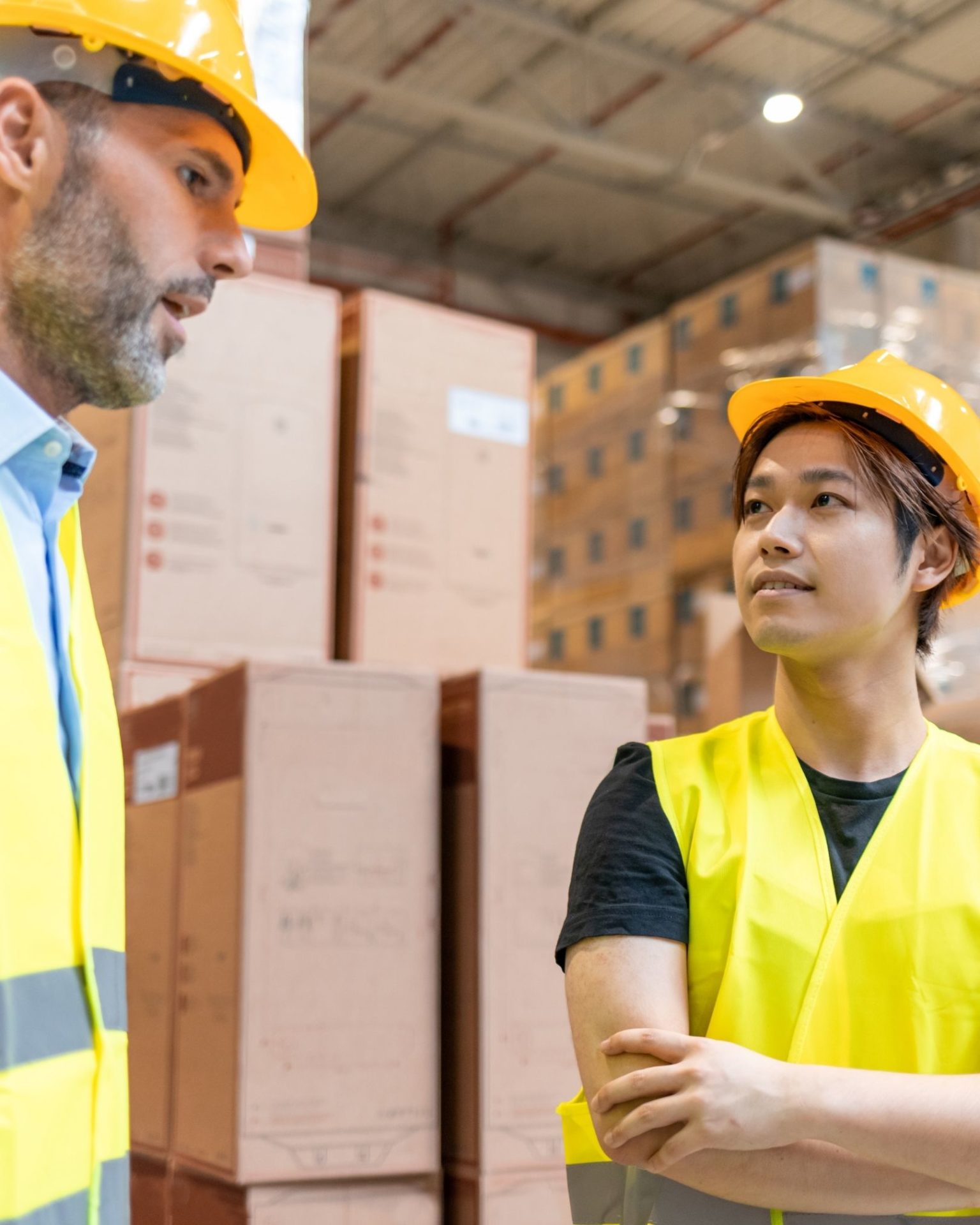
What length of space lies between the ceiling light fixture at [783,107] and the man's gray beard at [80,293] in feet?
25.3

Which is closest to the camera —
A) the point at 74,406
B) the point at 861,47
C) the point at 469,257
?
the point at 74,406

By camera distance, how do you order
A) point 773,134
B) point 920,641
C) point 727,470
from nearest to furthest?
point 920,641, point 727,470, point 773,134

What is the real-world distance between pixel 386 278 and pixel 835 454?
31.3 ft

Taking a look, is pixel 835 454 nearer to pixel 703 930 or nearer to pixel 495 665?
pixel 703 930

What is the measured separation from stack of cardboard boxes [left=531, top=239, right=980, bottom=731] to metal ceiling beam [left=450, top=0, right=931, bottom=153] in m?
2.50

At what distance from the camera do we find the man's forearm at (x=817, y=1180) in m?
Result: 1.50

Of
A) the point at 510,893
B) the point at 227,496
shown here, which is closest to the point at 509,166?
the point at 227,496

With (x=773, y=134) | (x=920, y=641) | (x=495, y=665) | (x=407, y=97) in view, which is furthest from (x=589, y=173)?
(x=920, y=641)

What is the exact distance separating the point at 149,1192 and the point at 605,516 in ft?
13.3

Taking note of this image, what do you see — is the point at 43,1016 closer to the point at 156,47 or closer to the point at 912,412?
the point at 156,47

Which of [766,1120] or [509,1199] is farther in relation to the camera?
[509,1199]

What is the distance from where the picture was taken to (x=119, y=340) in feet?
5.47

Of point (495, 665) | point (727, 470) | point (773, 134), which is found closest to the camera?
point (495, 665)

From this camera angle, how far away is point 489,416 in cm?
398
